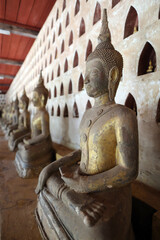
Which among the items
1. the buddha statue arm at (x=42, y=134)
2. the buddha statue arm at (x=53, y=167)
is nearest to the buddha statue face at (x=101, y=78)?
the buddha statue arm at (x=53, y=167)

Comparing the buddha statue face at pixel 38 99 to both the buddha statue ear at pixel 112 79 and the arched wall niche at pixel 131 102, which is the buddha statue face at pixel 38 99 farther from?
the buddha statue ear at pixel 112 79

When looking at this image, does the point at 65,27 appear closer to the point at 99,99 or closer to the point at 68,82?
the point at 68,82

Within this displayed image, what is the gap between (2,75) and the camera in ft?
40.6

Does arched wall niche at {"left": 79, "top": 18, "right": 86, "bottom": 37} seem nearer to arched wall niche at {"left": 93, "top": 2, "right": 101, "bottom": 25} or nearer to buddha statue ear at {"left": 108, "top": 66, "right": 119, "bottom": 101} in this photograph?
arched wall niche at {"left": 93, "top": 2, "right": 101, "bottom": 25}

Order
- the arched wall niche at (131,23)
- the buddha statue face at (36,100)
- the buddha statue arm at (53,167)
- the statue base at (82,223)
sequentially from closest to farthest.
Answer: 1. the statue base at (82,223)
2. the buddha statue arm at (53,167)
3. the arched wall niche at (131,23)
4. the buddha statue face at (36,100)

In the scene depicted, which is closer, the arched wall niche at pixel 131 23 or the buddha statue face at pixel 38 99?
the arched wall niche at pixel 131 23

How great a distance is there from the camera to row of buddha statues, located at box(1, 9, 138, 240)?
98cm

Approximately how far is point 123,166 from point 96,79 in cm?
64

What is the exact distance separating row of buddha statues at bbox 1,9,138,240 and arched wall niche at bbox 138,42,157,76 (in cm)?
63

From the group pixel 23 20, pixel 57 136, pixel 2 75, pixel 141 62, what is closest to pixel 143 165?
pixel 141 62

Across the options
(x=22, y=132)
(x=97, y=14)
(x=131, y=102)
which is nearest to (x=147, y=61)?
(x=131, y=102)

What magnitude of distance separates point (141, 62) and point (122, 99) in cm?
45

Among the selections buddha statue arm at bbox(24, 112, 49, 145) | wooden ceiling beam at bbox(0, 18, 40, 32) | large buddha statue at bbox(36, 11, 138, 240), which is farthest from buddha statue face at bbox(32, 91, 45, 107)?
wooden ceiling beam at bbox(0, 18, 40, 32)

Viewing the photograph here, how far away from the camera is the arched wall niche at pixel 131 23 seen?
191cm
